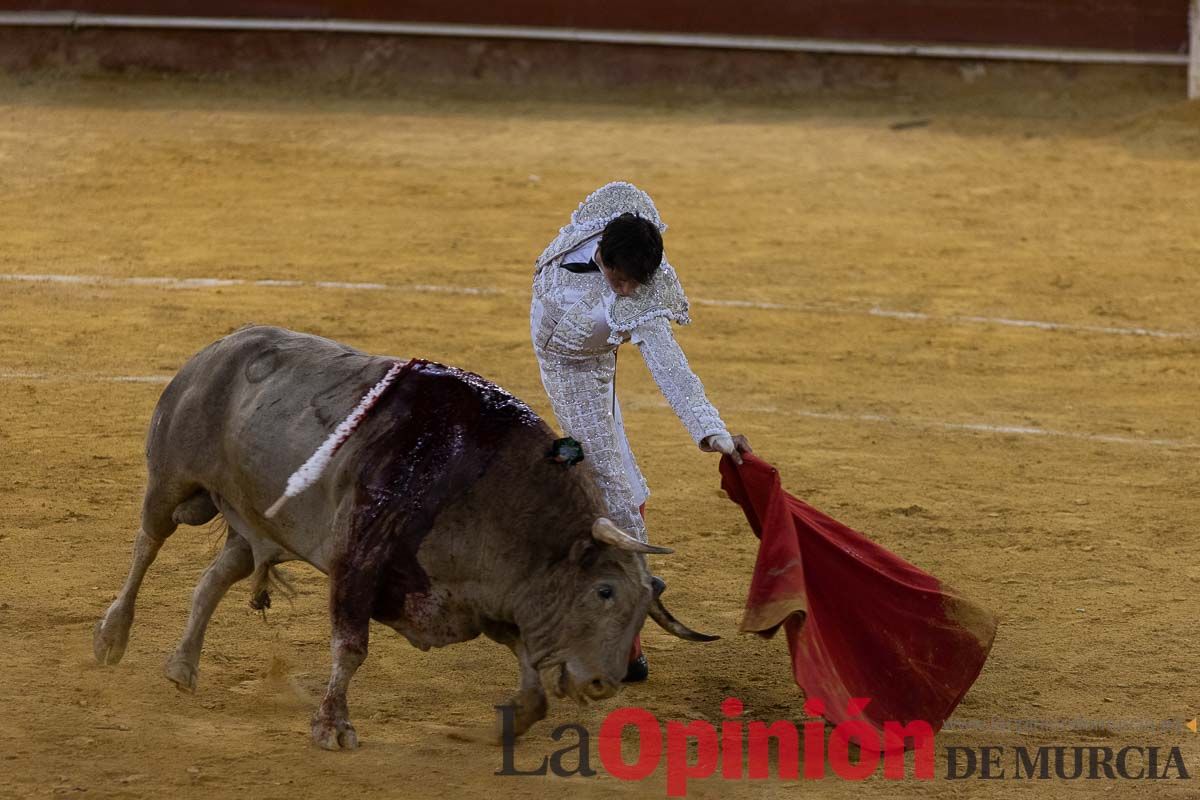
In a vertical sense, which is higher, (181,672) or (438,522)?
(438,522)

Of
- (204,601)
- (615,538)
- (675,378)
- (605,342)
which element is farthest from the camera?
(204,601)

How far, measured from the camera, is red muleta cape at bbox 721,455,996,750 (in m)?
3.85

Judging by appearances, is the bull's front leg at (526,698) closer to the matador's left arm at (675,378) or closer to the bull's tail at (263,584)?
the matador's left arm at (675,378)

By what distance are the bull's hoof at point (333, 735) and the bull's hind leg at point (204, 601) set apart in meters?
0.46

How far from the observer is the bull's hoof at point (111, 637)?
4.14 metres

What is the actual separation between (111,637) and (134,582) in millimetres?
150

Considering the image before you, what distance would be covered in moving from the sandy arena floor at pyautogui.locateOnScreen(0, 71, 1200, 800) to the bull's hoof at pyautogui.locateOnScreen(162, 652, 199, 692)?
0.22 ft

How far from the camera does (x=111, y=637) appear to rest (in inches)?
163

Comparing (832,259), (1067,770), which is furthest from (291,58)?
(1067,770)

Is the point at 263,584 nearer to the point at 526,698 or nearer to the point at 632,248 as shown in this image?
the point at 526,698

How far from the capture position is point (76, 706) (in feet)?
12.8

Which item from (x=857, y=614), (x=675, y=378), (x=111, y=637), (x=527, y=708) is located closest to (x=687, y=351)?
(x=857, y=614)

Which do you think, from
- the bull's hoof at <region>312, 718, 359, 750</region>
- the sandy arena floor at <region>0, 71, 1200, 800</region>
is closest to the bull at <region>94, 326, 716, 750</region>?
the bull's hoof at <region>312, 718, 359, 750</region>

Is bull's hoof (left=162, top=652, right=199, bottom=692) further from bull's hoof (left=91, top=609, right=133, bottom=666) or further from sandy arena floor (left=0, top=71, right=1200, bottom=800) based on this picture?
bull's hoof (left=91, top=609, right=133, bottom=666)
